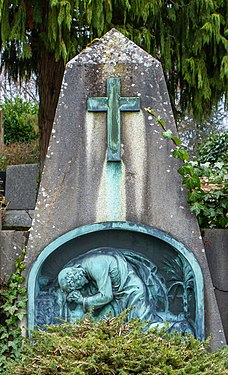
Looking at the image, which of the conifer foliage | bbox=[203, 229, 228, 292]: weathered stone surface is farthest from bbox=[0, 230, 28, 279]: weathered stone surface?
the conifer foliage

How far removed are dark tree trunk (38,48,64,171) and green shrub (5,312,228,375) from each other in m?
4.32

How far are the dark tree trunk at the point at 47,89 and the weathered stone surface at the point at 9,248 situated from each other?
344 centimetres

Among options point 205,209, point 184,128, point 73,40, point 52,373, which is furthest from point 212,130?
point 52,373

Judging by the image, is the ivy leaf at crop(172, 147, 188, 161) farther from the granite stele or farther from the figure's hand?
the figure's hand

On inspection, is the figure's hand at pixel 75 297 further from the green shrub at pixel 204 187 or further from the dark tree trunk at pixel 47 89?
the dark tree trunk at pixel 47 89

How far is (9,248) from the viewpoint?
3.79m

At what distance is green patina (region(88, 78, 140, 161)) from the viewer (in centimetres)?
371

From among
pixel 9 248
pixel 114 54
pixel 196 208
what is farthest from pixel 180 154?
pixel 9 248

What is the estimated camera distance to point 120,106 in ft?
12.3

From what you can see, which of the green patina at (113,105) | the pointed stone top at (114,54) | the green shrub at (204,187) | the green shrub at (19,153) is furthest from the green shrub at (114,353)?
the green shrub at (19,153)

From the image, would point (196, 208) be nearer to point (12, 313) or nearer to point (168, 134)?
point (168, 134)

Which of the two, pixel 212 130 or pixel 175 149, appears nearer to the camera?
pixel 175 149

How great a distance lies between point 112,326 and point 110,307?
A: 0.54m

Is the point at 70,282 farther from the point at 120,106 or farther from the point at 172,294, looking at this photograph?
the point at 120,106
